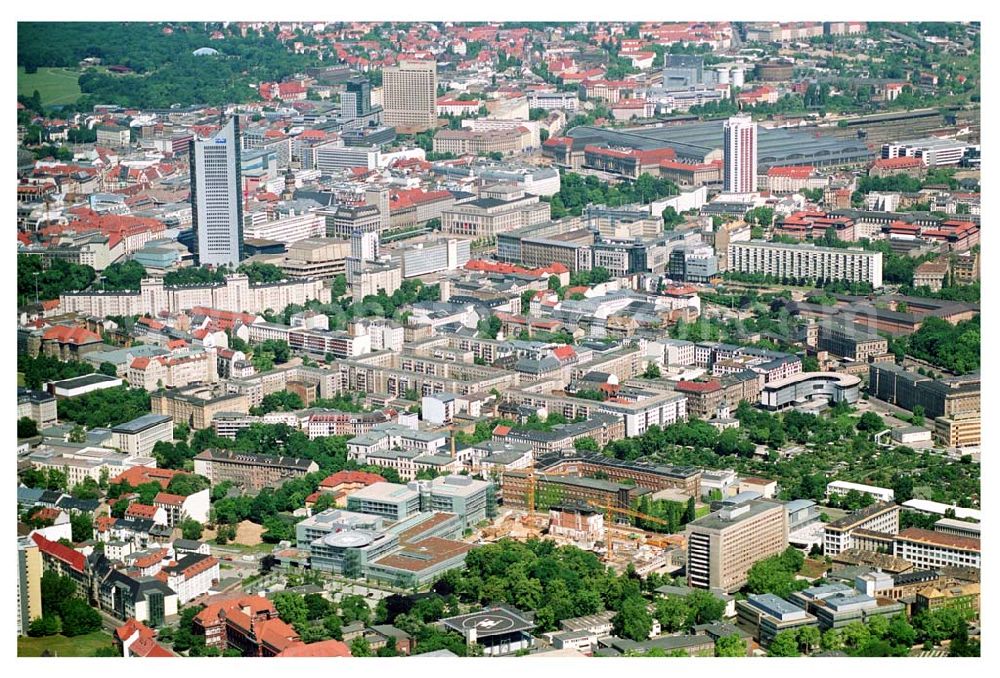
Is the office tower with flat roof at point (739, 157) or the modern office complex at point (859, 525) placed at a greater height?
the office tower with flat roof at point (739, 157)

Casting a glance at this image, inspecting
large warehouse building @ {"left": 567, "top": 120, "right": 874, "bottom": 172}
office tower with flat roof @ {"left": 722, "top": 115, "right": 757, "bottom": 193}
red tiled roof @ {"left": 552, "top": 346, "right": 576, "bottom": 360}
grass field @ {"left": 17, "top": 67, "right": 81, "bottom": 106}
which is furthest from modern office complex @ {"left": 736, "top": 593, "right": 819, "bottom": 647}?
grass field @ {"left": 17, "top": 67, "right": 81, "bottom": 106}

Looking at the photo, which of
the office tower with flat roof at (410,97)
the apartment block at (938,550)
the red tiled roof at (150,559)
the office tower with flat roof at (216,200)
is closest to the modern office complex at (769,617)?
the apartment block at (938,550)

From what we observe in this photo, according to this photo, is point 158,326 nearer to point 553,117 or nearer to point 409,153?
point 409,153

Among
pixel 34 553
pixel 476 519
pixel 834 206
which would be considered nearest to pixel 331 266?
pixel 834 206

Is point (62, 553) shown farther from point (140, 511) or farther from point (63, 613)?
point (140, 511)

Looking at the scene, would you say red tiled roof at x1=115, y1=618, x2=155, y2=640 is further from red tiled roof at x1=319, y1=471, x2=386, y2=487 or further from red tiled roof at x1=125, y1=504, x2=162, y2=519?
red tiled roof at x1=319, y1=471, x2=386, y2=487

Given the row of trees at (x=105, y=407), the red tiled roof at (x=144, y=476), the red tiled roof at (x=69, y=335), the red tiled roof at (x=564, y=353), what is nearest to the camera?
the red tiled roof at (x=144, y=476)

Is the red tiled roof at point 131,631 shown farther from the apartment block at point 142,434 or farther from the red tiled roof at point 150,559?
the apartment block at point 142,434
